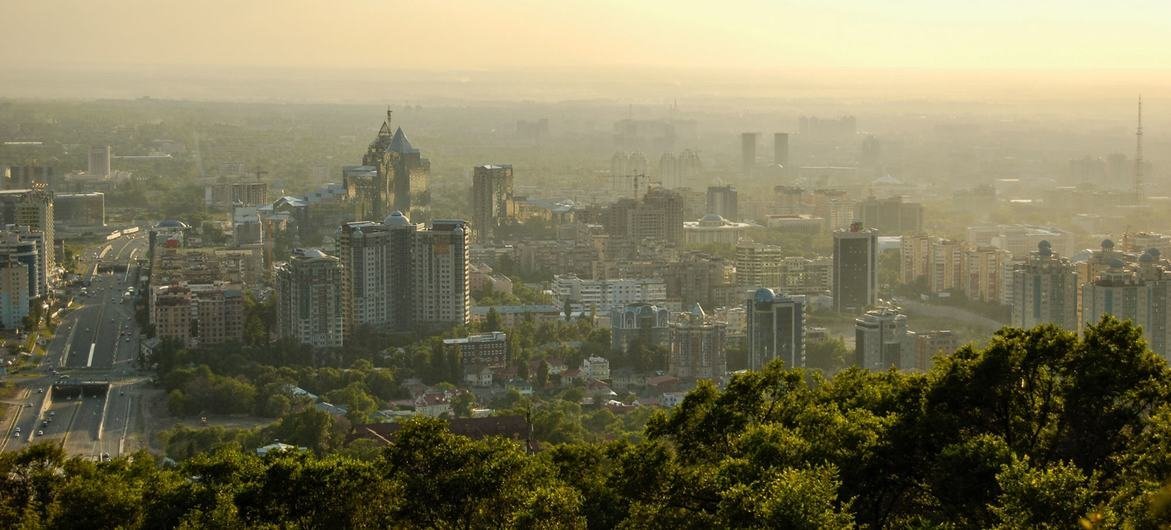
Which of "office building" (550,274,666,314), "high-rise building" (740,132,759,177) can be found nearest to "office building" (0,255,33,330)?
"office building" (550,274,666,314)

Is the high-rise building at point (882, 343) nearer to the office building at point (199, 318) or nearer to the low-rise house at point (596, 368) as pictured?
the low-rise house at point (596, 368)

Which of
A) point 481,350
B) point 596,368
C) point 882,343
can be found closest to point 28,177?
point 481,350

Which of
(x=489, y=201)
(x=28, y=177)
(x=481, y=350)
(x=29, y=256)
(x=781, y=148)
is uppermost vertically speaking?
(x=781, y=148)

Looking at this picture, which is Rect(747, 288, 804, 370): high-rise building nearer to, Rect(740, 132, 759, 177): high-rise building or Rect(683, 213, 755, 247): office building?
Rect(683, 213, 755, 247): office building

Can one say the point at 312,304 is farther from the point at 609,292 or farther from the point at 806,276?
the point at 806,276

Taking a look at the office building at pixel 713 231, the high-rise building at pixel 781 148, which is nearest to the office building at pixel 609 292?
the office building at pixel 713 231

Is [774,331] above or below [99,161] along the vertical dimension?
below
